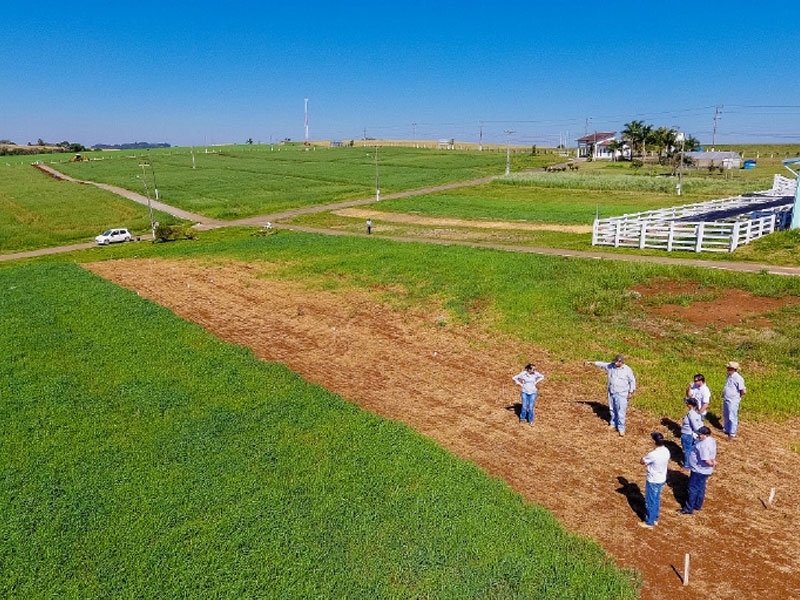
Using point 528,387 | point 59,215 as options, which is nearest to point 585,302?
point 528,387

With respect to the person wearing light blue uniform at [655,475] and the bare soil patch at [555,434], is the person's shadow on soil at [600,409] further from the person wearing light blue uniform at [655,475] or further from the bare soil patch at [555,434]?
the person wearing light blue uniform at [655,475]

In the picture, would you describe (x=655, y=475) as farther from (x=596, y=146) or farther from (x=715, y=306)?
(x=596, y=146)

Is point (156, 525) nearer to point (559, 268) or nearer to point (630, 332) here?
point (630, 332)

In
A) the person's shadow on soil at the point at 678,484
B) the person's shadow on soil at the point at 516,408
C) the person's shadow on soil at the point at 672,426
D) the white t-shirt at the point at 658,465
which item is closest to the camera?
the white t-shirt at the point at 658,465

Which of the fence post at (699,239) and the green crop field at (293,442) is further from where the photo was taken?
the fence post at (699,239)

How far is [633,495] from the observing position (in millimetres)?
10891

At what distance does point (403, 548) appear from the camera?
29.7 feet

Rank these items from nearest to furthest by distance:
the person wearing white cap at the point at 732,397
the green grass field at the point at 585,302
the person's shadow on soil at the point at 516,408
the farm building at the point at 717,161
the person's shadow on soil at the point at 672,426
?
the person wearing white cap at the point at 732,397, the person's shadow on soil at the point at 672,426, the person's shadow on soil at the point at 516,408, the green grass field at the point at 585,302, the farm building at the point at 717,161

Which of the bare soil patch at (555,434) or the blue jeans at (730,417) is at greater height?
the blue jeans at (730,417)

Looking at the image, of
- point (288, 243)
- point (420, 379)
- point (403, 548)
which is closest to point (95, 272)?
point (288, 243)

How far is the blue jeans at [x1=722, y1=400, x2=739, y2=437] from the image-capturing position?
1264cm

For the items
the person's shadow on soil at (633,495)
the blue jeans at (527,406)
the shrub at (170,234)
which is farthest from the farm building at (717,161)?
the person's shadow on soil at (633,495)

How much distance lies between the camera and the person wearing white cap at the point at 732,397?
12.6 meters

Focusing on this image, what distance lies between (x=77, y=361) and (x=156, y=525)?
33.5ft
